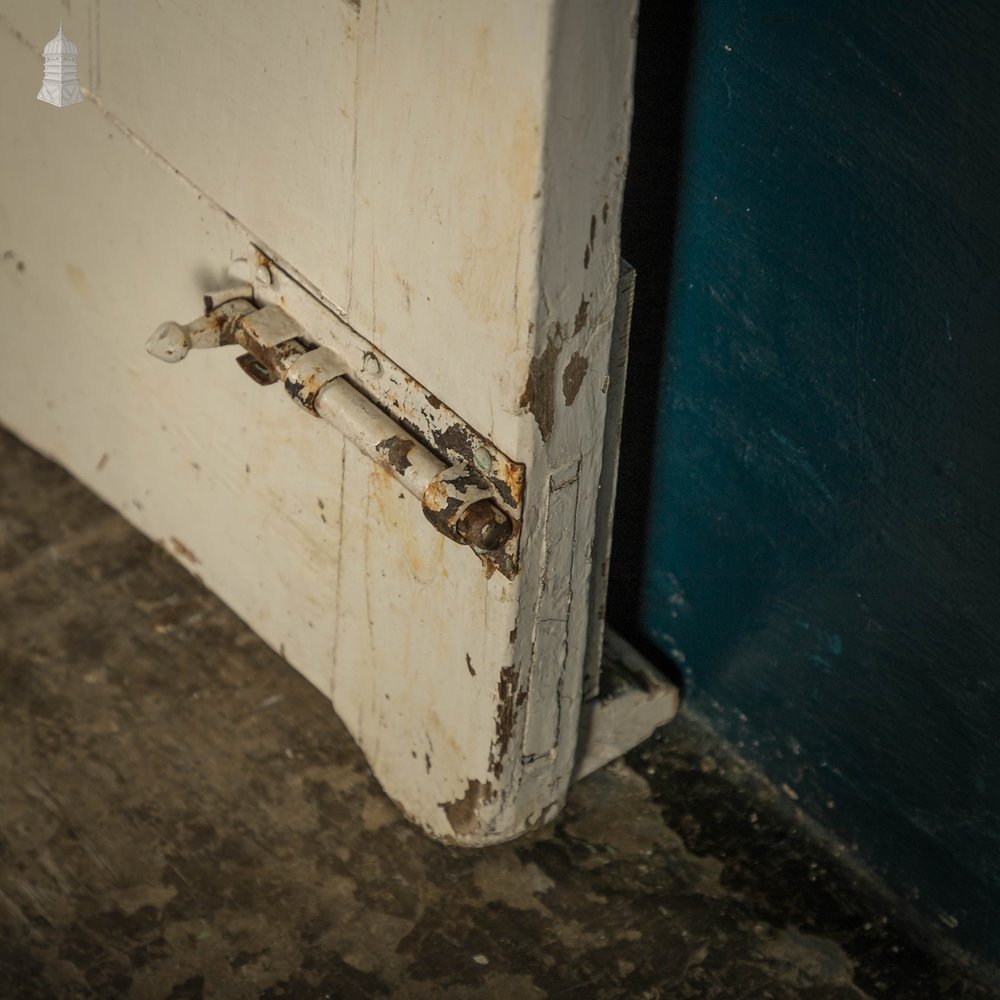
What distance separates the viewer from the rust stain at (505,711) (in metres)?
2.04

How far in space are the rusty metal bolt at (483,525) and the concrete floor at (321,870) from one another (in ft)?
1.97

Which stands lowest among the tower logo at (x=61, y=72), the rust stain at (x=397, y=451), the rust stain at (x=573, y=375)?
the rust stain at (x=397, y=451)

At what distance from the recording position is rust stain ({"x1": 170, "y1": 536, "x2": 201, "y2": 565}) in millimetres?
2641

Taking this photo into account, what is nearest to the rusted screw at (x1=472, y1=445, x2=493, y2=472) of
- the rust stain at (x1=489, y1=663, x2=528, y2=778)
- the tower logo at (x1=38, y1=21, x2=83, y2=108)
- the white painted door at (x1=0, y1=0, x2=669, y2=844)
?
the white painted door at (x1=0, y1=0, x2=669, y2=844)

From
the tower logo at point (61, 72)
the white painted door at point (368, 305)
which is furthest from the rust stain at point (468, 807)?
the tower logo at point (61, 72)

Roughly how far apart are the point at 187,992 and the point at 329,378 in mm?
789

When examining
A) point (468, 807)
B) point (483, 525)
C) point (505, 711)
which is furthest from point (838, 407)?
point (468, 807)

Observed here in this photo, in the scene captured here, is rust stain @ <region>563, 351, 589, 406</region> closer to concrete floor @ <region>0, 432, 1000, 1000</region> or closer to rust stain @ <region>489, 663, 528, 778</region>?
rust stain @ <region>489, 663, 528, 778</region>

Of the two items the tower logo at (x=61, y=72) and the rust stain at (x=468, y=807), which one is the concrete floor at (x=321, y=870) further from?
the tower logo at (x=61, y=72)

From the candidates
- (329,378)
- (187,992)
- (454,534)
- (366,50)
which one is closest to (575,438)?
(454,534)

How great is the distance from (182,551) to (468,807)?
728 millimetres

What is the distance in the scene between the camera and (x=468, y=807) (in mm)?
2199

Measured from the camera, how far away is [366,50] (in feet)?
5.82

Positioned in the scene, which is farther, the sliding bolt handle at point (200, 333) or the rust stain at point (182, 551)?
the rust stain at point (182, 551)
